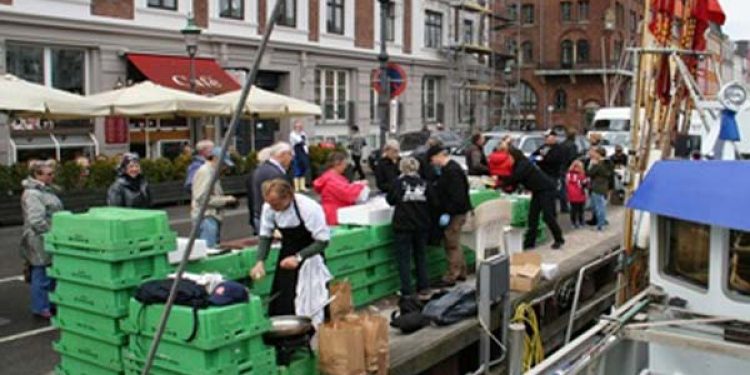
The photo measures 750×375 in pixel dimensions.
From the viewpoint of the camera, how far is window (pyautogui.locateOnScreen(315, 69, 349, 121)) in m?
33.2

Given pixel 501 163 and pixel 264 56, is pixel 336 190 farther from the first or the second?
pixel 264 56

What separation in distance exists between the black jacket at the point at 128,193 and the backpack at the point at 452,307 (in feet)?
11.7

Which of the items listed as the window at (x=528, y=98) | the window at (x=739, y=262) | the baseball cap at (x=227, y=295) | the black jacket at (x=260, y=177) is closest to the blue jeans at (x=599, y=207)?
the black jacket at (x=260, y=177)

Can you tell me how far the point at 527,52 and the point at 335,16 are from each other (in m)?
43.2

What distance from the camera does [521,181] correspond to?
1219cm

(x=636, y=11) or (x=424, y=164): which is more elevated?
(x=636, y=11)

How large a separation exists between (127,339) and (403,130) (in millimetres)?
32549

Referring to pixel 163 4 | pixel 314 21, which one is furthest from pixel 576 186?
pixel 314 21

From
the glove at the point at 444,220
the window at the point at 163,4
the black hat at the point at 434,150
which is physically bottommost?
the glove at the point at 444,220

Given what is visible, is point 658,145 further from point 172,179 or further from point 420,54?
point 420,54

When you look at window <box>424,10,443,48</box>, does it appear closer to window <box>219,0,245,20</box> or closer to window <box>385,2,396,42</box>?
window <box>385,2,396,42</box>

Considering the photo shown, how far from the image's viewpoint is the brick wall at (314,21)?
105 feet

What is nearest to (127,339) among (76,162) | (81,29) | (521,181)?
(521,181)

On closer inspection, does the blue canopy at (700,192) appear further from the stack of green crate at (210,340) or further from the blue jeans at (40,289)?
the blue jeans at (40,289)
